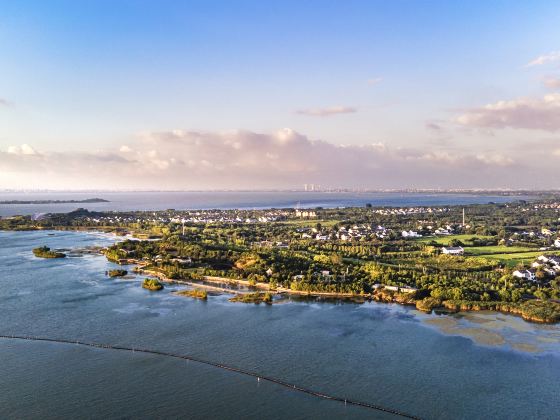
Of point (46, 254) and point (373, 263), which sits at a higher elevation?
point (46, 254)

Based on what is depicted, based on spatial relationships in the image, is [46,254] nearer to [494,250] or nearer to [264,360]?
[264,360]

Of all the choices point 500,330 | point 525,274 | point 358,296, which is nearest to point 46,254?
point 358,296

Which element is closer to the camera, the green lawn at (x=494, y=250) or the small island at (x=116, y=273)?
the small island at (x=116, y=273)

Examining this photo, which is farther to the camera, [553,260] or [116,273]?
[553,260]

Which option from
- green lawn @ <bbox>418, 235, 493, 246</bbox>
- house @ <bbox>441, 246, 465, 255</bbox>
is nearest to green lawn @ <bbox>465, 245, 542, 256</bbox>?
house @ <bbox>441, 246, 465, 255</bbox>

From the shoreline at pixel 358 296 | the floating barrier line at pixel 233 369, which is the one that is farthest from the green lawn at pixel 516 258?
the floating barrier line at pixel 233 369

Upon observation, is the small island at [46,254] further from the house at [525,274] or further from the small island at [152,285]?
the house at [525,274]

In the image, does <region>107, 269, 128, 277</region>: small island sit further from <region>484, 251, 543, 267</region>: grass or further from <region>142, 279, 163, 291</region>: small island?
<region>484, 251, 543, 267</region>: grass
